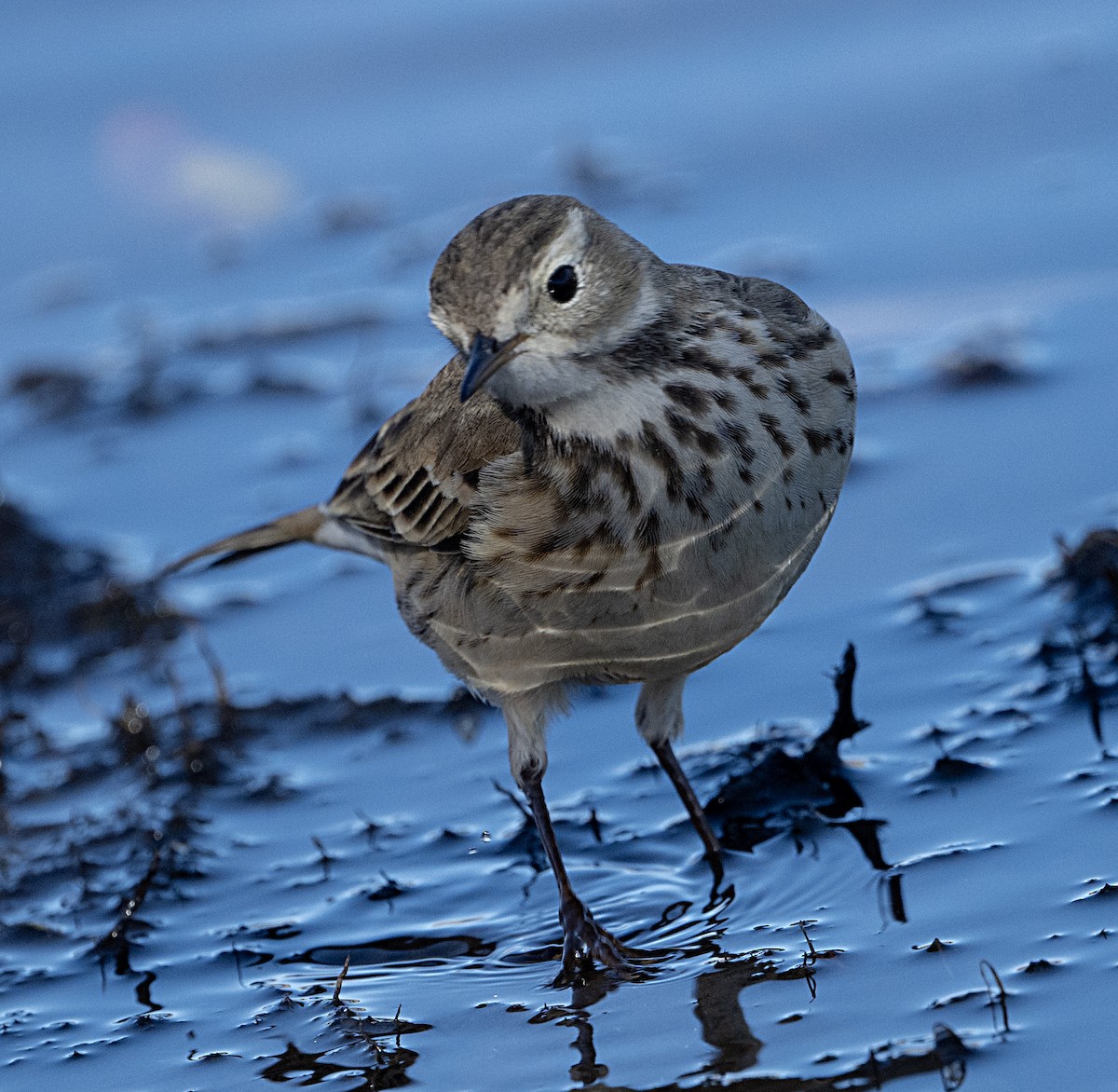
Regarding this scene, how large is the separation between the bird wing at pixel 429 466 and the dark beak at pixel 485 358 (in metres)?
0.35

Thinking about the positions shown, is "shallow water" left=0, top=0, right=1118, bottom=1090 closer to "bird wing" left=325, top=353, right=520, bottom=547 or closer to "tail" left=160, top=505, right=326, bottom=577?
"tail" left=160, top=505, right=326, bottom=577

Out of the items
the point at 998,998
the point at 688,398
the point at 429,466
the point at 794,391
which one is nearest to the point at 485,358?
the point at 688,398

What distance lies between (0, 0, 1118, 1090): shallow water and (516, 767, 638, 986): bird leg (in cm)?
10

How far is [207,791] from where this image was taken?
620 cm

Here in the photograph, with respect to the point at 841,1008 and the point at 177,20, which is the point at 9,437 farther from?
the point at 841,1008

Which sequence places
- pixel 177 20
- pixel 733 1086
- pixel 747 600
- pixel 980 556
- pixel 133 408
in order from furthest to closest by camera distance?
pixel 177 20 < pixel 133 408 < pixel 980 556 < pixel 747 600 < pixel 733 1086

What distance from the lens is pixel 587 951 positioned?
475cm

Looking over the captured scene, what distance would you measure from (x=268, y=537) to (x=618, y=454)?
2330 mm

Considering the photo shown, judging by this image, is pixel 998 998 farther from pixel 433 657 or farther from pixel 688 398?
pixel 433 657

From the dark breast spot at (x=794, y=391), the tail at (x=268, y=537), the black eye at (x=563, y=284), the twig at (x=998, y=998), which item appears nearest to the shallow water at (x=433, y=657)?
the twig at (x=998, y=998)

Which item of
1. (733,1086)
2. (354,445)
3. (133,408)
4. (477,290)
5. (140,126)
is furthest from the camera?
(140,126)

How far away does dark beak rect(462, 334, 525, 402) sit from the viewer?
14.8ft

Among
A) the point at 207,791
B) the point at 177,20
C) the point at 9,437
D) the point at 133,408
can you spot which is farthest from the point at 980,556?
the point at 177,20

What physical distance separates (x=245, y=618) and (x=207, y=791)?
1426 mm
